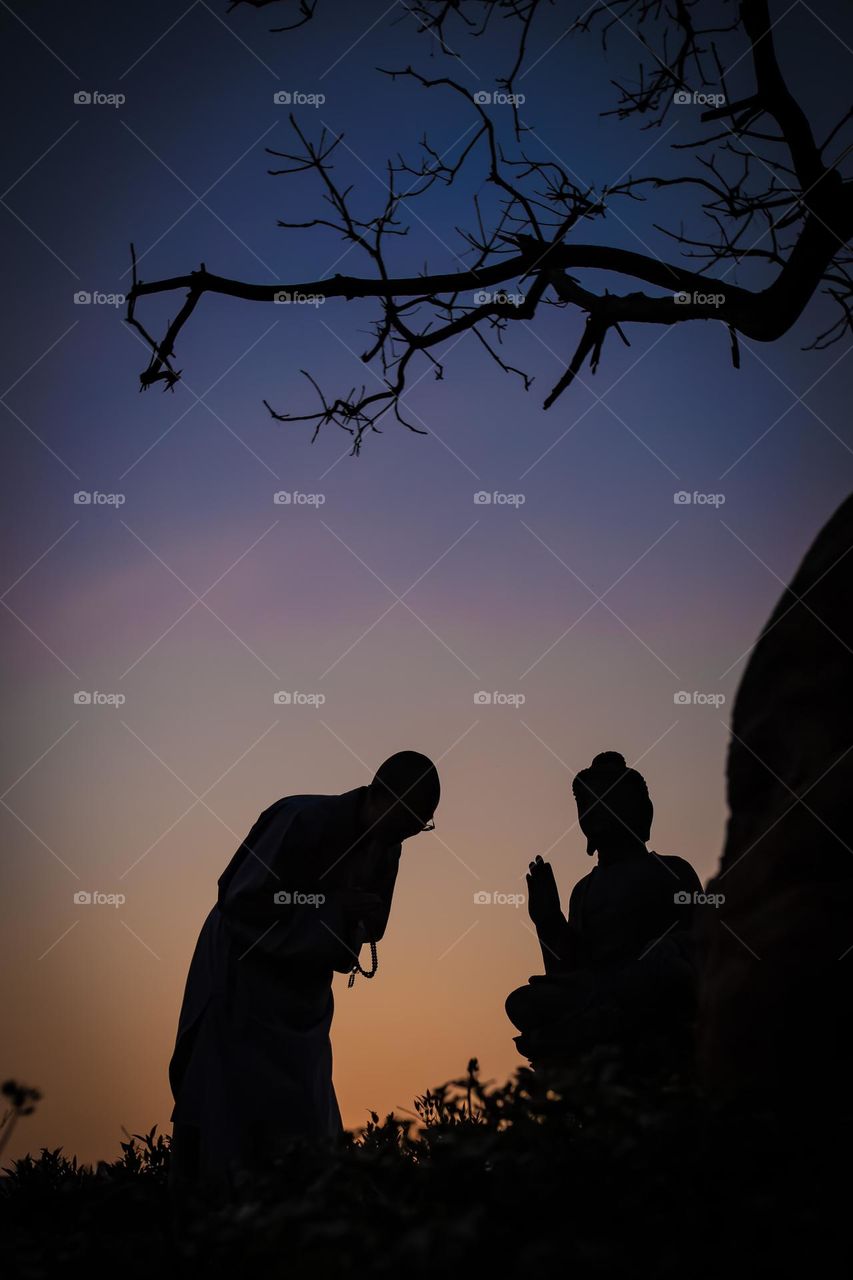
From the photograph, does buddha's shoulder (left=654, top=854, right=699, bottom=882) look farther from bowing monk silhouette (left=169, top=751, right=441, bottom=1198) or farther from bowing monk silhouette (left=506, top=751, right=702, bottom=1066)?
bowing monk silhouette (left=169, top=751, right=441, bottom=1198)

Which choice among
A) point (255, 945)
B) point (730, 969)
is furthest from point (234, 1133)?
point (730, 969)

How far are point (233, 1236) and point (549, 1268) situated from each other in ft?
2.15

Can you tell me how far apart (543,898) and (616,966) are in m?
0.40

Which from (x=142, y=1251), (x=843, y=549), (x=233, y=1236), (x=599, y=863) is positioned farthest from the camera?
(x=599, y=863)

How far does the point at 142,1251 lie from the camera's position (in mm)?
2984

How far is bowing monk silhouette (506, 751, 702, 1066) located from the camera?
4348 mm

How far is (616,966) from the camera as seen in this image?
4.64m

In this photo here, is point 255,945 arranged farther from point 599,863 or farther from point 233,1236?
point 233,1236
